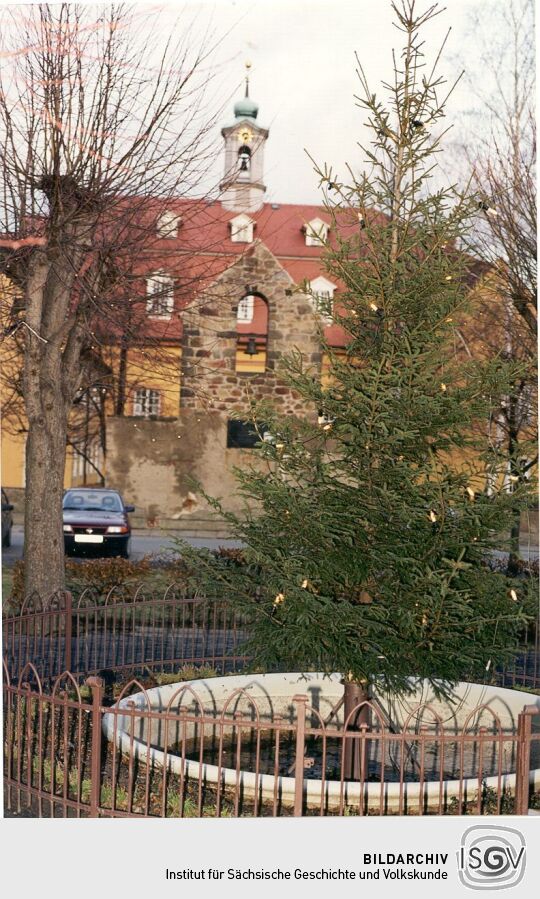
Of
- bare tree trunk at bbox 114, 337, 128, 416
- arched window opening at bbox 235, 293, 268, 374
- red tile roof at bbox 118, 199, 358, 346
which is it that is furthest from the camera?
arched window opening at bbox 235, 293, 268, 374

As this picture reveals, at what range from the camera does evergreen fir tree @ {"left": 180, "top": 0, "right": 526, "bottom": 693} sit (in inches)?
217

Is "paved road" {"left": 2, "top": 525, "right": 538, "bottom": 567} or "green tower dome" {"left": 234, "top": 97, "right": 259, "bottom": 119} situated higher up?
"green tower dome" {"left": 234, "top": 97, "right": 259, "bottom": 119}

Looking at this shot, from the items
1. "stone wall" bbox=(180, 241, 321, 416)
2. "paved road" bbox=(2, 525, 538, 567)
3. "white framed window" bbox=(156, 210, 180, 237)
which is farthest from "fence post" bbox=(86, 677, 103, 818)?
"stone wall" bbox=(180, 241, 321, 416)

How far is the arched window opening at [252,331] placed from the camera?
1938 cm

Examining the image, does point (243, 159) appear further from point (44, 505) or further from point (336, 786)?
point (336, 786)

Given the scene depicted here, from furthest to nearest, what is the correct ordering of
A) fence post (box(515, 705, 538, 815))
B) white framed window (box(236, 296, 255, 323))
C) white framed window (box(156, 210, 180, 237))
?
1. white framed window (box(236, 296, 255, 323))
2. white framed window (box(156, 210, 180, 237))
3. fence post (box(515, 705, 538, 815))

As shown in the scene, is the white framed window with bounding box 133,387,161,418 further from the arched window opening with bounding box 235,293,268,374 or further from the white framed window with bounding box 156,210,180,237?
the white framed window with bounding box 156,210,180,237

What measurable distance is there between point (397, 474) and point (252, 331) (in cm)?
1511

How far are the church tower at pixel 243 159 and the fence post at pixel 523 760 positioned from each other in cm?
558

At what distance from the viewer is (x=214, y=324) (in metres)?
16.9

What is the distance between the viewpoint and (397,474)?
5.60 m

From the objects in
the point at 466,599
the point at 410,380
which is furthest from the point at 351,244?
the point at 466,599
